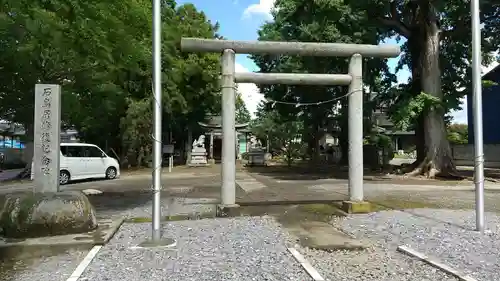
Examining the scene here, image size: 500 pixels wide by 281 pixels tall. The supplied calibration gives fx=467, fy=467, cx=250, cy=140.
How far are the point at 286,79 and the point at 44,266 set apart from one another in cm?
645

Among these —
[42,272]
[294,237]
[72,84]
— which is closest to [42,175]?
[42,272]

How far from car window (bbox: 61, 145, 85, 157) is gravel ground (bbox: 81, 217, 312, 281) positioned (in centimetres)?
1314

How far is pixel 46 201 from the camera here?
7.68 metres

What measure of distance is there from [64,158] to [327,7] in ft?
42.5

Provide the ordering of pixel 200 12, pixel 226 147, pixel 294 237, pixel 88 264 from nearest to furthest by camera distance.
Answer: pixel 88 264
pixel 294 237
pixel 226 147
pixel 200 12

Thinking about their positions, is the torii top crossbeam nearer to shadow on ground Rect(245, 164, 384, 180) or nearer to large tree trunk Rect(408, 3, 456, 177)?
large tree trunk Rect(408, 3, 456, 177)

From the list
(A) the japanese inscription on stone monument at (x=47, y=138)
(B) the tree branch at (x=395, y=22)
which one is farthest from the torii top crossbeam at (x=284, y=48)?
(B) the tree branch at (x=395, y=22)

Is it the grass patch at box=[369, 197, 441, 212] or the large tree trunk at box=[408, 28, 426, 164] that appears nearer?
the grass patch at box=[369, 197, 441, 212]

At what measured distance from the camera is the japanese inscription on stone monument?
813 centimetres

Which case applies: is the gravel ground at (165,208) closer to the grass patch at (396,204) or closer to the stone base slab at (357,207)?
the stone base slab at (357,207)

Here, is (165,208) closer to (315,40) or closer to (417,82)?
(315,40)

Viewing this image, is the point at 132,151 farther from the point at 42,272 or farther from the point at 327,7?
the point at 42,272

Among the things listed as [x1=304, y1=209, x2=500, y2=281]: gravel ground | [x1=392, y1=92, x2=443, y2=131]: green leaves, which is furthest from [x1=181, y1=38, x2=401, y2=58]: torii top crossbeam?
[x1=392, y1=92, x2=443, y2=131]: green leaves

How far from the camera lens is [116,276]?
5656mm
